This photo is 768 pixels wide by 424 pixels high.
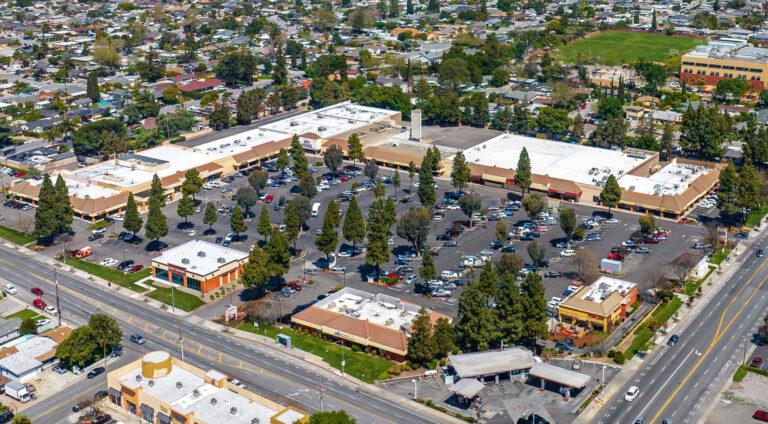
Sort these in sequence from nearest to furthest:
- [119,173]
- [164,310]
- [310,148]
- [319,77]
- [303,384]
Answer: [303,384]
[164,310]
[119,173]
[310,148]
[319,77]

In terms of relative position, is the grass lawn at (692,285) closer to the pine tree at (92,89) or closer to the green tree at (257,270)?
the green tree at (257,270)

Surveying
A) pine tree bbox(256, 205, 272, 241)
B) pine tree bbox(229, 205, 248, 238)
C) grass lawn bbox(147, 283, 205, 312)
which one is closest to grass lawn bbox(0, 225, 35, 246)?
grass lawn bbox(147, 283, 205, 312)

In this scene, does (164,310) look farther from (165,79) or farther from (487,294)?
(165,79)

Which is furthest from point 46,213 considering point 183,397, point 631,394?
point 631,394

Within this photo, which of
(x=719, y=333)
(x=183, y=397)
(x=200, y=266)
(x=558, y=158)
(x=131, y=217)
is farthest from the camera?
(x=558, y=158)

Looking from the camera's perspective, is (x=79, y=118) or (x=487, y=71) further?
(x=487, y=71)

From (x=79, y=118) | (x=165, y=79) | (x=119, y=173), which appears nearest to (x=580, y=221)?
(x=119, y=173)

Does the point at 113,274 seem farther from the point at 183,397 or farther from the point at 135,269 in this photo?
the point at 183,397
